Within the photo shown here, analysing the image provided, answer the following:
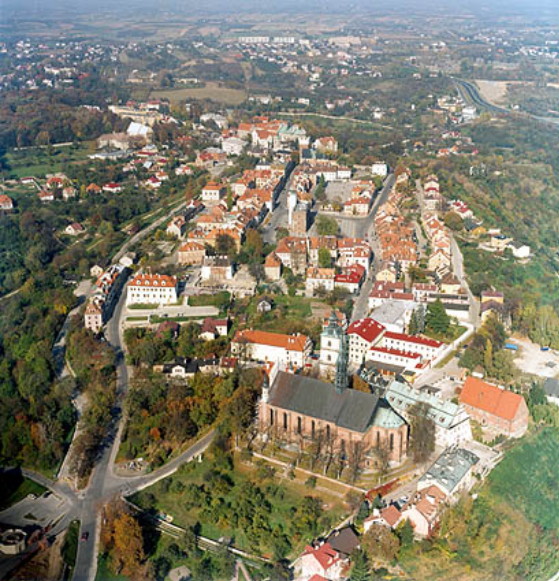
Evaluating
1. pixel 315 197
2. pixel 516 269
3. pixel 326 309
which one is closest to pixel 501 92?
pixel 315 197

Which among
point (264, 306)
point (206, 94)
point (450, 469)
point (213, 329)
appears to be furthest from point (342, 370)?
point (206, 94)

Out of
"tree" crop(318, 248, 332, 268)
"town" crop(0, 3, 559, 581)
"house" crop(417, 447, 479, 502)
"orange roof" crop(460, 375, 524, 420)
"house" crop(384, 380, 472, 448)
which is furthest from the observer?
"tree" crop(318, 248, 332, 268)

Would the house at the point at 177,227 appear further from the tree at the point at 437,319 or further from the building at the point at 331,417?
the building at the point at 331,417

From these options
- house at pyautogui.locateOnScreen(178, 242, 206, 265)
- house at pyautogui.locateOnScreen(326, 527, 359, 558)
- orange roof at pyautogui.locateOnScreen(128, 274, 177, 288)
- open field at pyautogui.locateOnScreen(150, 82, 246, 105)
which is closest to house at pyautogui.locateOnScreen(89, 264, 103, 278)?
house at pyautogui.locateOnScreen(178, 242, 206, 265)

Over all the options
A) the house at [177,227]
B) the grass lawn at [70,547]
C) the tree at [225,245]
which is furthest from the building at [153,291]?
the grass lawn at [70,547]

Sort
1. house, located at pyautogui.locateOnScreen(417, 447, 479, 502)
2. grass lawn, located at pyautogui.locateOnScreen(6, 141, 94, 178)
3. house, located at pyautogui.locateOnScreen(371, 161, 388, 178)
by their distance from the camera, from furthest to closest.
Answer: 1. grass lawn, located at pyautogui.locateOnScreen(6, 141, 94, 178)
2. house, located at pyautogui.locateOnScreen(371, 161, 388, 178)
3. house, located at pyautogui.locateOnScreen(417, 447, 479, 502)

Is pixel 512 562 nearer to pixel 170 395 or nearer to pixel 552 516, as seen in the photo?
pixel 552 516

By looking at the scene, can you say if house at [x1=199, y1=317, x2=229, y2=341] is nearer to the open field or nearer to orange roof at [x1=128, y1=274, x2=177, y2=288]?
orange roof at [x1=128, y1=274, x2=177, y2=288]
